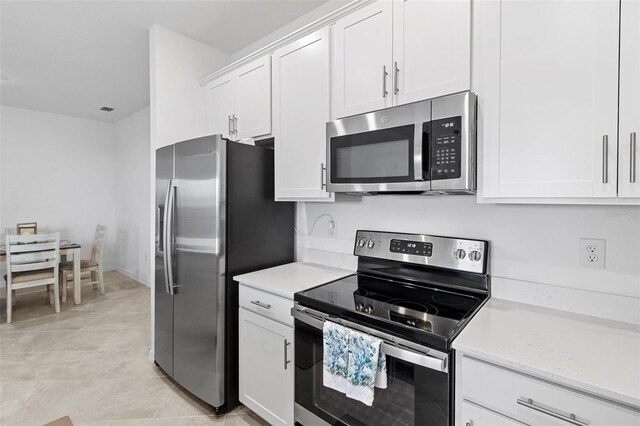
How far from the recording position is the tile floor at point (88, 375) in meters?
2.02

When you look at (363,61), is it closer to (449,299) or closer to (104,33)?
(449,299)

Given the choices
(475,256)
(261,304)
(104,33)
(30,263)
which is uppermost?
(104,33)

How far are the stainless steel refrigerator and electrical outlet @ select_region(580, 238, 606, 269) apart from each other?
1707 millimetres

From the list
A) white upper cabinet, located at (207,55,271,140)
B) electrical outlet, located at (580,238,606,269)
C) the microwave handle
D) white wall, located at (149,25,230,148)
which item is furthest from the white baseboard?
electrical outlet, located at (580,238,606,269)

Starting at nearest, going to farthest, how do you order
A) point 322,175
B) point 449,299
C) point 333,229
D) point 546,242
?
point 546,242, point 449,299, point 322,175, point 333,229

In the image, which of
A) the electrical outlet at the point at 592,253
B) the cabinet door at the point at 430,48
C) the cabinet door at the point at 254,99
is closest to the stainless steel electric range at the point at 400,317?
the electrical outlet at the point at 592,253

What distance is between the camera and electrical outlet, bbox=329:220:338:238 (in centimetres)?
226

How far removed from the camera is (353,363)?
4.33 feet

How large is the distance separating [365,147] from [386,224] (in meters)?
0.54

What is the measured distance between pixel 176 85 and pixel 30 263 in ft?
9.43

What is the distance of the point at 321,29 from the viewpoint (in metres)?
1.89

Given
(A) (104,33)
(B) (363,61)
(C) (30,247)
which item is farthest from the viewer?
(C) (30,247)

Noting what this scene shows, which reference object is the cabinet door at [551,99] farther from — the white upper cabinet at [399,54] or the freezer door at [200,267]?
the freezer door at [200,267]

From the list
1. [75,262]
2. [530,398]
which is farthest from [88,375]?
[530,398]
